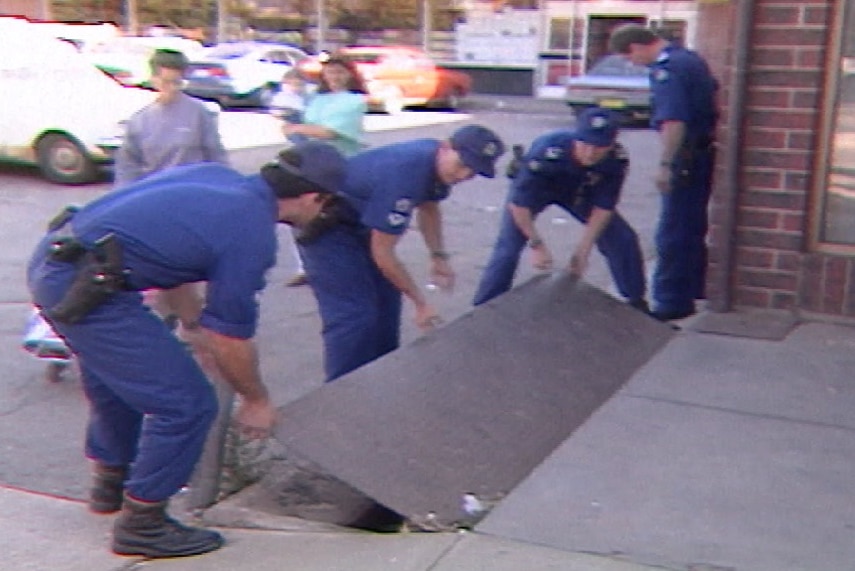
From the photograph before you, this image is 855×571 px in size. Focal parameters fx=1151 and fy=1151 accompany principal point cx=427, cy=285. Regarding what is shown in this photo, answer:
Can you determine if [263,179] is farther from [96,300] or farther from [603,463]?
[603,463]

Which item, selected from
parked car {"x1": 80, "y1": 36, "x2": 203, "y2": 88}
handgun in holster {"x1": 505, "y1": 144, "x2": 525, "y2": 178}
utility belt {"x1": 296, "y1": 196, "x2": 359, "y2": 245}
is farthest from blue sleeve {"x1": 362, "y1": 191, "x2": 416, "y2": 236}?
parked car {"x1": 80, "y1": 36, "x2": 203, "y2": 88}

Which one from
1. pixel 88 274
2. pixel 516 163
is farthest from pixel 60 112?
pixel 88 274

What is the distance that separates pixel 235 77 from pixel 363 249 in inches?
724

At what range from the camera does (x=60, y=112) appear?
43.1ft

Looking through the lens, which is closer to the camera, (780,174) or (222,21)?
(780,174)

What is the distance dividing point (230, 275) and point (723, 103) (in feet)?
12.9

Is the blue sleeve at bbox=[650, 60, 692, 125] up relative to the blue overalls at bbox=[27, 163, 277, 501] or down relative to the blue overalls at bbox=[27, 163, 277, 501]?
up

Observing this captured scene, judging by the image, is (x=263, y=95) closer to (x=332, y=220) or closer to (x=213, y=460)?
(x=332, y=220)

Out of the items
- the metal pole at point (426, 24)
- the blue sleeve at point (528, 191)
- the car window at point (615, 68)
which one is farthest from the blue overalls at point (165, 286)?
the metal pole at point (426, 24)

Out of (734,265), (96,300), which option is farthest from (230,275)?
(734,265)

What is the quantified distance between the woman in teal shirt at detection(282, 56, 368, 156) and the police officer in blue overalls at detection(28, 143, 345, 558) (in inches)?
141

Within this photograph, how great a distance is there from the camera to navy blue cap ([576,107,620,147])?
6023 millimetres

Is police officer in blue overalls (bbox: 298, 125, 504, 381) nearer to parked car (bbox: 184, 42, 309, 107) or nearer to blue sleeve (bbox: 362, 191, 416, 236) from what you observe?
blue sleeve (bbox: 362, 191, 416, 236)

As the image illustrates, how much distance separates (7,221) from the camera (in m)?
10.9
